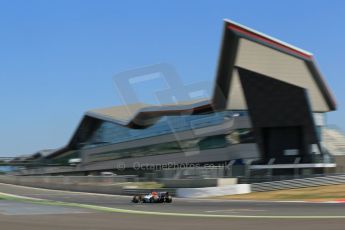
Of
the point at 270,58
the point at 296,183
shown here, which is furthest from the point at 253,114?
the point at 296,183

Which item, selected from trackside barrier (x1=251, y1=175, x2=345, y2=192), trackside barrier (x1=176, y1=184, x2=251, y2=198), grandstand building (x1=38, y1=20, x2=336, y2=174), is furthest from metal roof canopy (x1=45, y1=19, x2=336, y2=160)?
trackside barrier (x1=176, y1=184, x2=251, y2=198)

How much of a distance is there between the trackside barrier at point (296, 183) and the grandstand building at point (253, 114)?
803 cm

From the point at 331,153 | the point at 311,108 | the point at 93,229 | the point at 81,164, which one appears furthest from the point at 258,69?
the point at 81,164

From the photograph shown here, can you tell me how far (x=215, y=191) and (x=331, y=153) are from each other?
18740 millimetres

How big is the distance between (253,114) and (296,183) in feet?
48.1

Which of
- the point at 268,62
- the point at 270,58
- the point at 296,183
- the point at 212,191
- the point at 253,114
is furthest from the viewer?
the point at 253,114

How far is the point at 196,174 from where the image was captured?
1738 inches

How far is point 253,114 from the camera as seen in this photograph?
5441 centimetres

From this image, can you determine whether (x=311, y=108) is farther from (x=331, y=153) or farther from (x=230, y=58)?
(x=230, y=58)

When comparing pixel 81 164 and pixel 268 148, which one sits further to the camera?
pixel 81 164

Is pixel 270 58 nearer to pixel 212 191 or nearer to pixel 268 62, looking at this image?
pixel 268 62

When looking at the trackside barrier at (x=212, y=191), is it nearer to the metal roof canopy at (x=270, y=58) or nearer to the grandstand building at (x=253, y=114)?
the grandstand building at (x=253, y=114)

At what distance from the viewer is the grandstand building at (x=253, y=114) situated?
164 feet

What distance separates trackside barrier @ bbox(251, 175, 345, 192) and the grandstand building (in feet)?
26.4
